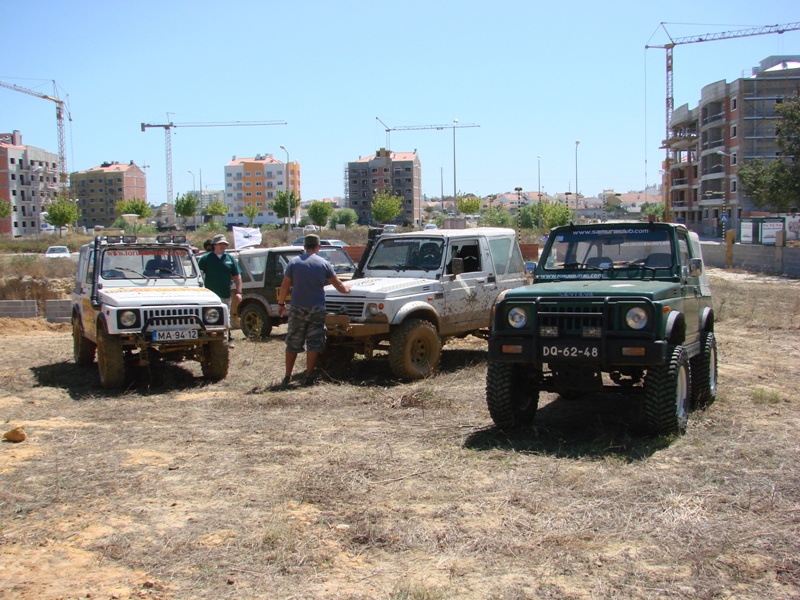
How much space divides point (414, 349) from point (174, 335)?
2.88 metres

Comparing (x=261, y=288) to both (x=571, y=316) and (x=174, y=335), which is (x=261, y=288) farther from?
(x=571, y=316)

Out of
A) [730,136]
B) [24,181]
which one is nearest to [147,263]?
[730,136]

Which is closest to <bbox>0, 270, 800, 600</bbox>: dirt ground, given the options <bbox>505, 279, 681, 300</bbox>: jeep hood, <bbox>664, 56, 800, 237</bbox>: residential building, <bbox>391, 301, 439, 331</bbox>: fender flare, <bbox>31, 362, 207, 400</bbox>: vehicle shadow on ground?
<bbox>31, 362, 207, 400</bbox>: vehicle shadow on ground

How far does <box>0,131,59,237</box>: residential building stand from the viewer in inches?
4299

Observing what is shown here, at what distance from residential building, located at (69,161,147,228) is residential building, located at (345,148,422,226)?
1648 inches

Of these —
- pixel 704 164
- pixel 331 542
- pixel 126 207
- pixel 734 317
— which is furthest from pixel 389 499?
pixel 126 207

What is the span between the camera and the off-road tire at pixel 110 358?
362 inches

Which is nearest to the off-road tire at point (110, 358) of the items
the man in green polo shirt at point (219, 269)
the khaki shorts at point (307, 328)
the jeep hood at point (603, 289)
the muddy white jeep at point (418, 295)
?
the khaki shorts at point (307, 328)

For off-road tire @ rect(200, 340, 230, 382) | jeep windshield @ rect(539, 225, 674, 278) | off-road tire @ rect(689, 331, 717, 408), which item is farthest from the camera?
off-road tire @ rect(200, 340, 230, 382)

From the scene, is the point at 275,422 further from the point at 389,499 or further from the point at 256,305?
the point at 256,305

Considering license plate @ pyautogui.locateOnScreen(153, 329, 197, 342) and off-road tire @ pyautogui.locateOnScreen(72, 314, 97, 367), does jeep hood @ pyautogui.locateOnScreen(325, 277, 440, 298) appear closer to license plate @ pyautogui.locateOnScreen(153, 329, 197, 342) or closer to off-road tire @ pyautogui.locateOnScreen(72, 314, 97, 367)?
license plate @ pyautogui.locateOnScreen(153, 329, 197, 342)

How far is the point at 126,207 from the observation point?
102688mm

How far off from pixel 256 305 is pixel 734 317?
9405 mm

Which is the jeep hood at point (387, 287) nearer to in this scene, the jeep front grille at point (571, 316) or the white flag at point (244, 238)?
the jeep front grille at point (571, 316)
